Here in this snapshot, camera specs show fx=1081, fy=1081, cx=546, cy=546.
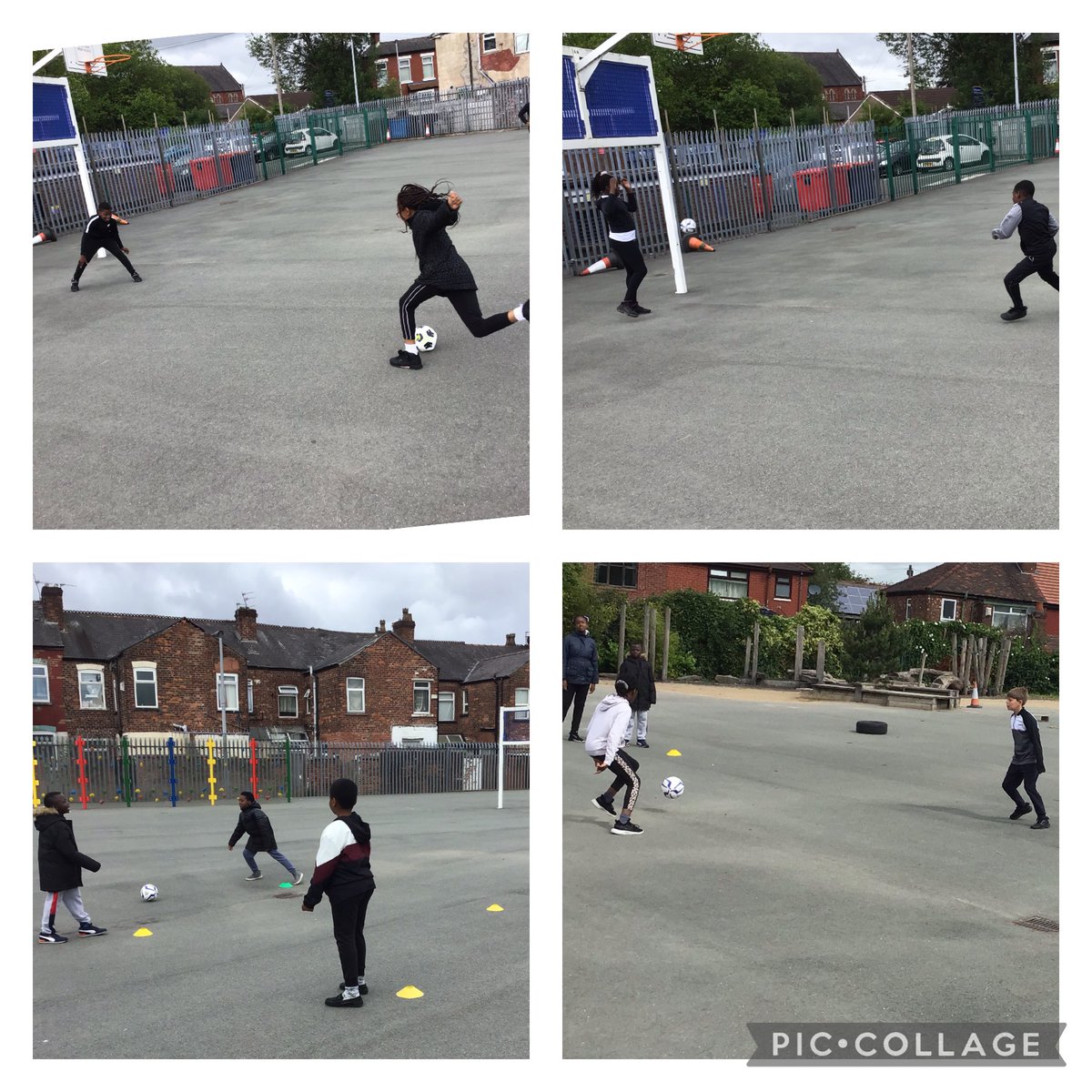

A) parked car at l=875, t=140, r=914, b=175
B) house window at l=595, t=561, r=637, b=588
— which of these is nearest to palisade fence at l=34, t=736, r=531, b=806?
house window at l=595, t=561, r=637, b=588

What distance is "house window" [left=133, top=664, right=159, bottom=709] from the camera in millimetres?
25969

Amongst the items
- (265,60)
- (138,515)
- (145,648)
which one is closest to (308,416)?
(138,515)

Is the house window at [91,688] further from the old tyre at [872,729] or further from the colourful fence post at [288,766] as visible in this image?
the old tyre at [872,729]

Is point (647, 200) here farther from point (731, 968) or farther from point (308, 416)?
point (731, 968)

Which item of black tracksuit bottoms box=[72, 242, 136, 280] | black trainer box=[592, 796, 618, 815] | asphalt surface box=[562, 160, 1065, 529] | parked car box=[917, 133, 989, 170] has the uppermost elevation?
parked car box=[917, 133, 989, 170]

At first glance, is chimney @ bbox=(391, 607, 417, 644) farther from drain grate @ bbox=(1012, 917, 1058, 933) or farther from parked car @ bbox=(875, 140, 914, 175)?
drain grate @ bbox=(1012, 917, 1058, 933)

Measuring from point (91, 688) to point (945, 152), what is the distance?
21.9 meters

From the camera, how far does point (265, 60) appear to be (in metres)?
6.55

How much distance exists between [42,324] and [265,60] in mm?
3961

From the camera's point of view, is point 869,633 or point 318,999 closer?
point 318,999

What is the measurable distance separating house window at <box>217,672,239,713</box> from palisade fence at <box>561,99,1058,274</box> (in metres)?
17.4

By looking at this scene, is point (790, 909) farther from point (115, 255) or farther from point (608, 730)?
point (115, 255)

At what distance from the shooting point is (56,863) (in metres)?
7.50

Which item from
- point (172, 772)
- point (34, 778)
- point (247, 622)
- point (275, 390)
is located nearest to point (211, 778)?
point (172, 772)
